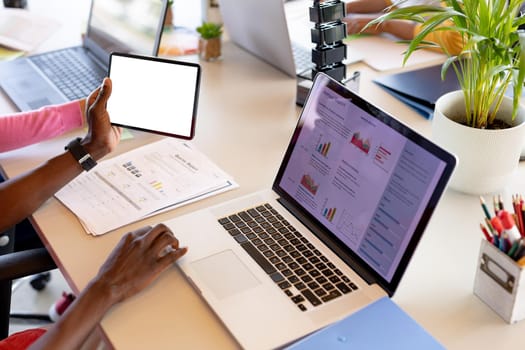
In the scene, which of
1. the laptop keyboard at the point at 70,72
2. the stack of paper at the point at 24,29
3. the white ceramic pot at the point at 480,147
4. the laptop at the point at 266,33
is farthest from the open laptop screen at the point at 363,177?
the stack of paper at the point at 24,29

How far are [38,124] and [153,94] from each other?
0.90 ft

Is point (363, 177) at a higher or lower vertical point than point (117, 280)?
higher

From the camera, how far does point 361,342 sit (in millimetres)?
834

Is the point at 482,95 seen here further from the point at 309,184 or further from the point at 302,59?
the point at 302,59

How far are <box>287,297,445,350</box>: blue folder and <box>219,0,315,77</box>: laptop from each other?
0.83 metres

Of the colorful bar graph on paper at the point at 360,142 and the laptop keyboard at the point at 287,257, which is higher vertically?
the colorful bar graph on paper at the point at 360,142

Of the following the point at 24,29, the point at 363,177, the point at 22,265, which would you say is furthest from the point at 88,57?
the point at 363,177

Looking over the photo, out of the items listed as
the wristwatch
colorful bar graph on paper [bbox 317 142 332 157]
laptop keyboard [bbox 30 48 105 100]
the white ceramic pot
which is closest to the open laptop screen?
colorful bar graph on paper [bbox 317 142 332 157]

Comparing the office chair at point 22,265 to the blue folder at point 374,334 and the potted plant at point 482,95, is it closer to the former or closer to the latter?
the blue folder at point 374,334

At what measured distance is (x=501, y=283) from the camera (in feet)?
2.90

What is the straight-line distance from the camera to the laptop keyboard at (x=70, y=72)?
5.15 ft

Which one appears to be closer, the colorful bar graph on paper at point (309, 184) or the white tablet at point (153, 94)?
the colorful bar graph on paper at point (309, 184)

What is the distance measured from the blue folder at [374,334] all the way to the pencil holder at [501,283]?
0.13 meters

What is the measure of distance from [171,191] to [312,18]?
51 cm
